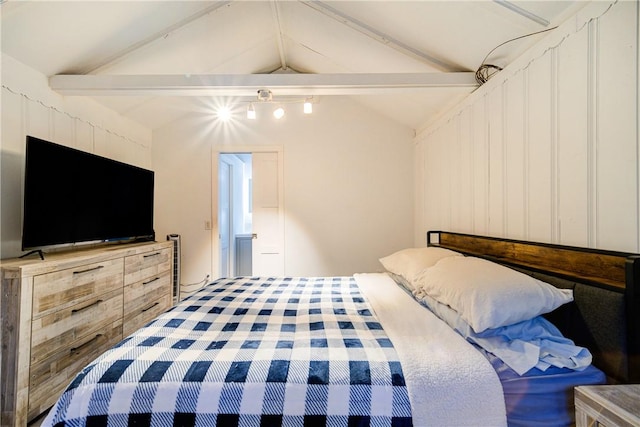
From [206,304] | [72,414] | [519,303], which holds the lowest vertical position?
[72,414]

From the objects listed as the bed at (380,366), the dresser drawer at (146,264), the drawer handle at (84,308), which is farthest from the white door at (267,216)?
the bed at (380,366)

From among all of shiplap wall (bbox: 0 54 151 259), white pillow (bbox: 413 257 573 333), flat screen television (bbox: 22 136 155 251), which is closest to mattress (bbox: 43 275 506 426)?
white pillow (bbox: 413 257 573 333)

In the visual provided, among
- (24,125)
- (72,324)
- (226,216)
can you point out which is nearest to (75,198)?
(24,125)

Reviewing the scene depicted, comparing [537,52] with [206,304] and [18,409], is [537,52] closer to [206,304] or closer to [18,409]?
[206,304]

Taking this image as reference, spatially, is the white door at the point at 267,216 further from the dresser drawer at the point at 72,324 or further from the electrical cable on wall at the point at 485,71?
the electrical cable on wall at the point at 485,71

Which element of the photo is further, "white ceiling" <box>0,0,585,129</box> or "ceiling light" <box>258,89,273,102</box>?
"ceiling light" <box>258,89,273,102</box>

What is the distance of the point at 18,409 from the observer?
4.83 feet

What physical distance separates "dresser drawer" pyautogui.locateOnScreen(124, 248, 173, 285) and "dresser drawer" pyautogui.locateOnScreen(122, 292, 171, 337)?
0.93 ft

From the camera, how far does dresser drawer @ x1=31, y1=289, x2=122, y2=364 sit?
1585mm

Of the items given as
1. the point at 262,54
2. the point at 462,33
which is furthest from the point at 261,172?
the point at 462,33

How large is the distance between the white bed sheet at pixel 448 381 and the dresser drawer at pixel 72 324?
202 centimetres

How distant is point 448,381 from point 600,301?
71 cm

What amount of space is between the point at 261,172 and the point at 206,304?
7.32 feet

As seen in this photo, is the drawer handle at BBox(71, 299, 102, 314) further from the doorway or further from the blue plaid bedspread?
the doorway
